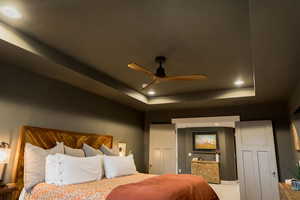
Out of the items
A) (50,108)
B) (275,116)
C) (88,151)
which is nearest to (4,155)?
(50,108)

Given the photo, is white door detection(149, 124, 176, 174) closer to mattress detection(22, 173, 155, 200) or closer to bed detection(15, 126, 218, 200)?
bed detection(15, 126, 218, 200)

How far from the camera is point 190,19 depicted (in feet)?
7.06

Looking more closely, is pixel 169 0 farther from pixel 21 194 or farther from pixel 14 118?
pixel 21 194

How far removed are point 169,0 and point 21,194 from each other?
10.00ft

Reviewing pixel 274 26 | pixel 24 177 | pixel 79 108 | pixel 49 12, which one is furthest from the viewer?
pixel 79 108

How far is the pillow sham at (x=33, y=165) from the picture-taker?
2.68m

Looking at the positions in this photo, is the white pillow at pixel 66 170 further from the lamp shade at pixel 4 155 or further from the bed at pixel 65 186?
the lamp shade at pixel 4 155

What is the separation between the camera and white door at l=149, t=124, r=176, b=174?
218 inches

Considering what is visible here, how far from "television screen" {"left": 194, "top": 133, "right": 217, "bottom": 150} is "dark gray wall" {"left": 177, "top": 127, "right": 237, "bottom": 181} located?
178 mm

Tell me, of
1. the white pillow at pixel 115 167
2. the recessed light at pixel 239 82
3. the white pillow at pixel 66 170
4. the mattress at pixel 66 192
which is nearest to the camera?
the mattress at pixel 66 192

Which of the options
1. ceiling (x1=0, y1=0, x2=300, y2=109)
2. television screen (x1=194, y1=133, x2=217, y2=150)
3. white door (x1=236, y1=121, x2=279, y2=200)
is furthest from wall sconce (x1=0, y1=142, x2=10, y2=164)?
television screen (x1=194, y1=133, x2=217, y2=150)

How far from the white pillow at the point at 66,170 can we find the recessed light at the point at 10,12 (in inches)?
71.2

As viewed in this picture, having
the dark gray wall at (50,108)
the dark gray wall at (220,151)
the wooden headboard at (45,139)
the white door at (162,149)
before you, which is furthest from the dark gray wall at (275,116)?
the dark gray wall at (220,151)

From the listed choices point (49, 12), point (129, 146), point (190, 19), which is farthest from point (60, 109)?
point (190, 19)
